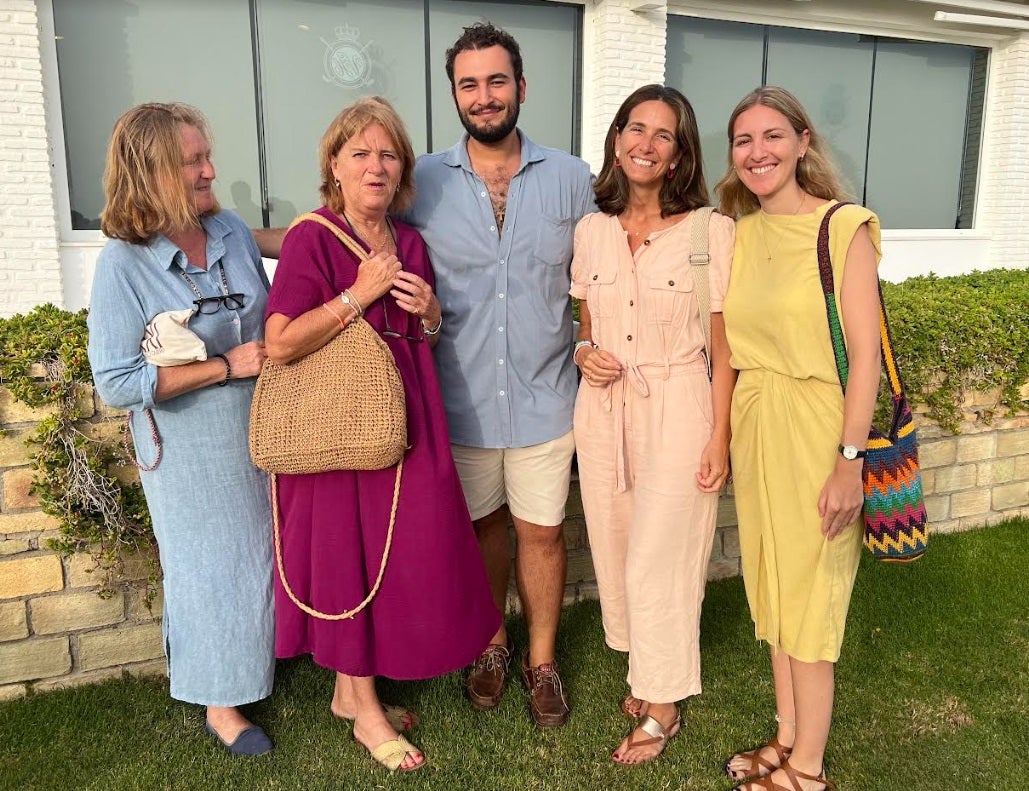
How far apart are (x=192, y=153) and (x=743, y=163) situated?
164 centimetres

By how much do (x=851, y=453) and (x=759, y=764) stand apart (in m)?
1.16

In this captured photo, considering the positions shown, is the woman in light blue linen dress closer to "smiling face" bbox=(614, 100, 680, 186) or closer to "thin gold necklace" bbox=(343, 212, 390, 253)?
"thin gold necklace" bbox=(343, 212, 390, 253)

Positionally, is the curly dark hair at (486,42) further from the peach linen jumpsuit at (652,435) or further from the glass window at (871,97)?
the glass window at (871,97)

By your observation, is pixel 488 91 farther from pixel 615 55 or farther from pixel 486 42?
pixel 615 55

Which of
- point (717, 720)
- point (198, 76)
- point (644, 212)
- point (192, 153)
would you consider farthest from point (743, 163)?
point (198, 76)

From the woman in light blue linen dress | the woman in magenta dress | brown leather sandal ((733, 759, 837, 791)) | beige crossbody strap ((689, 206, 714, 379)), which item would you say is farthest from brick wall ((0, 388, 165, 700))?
brown leather sandal ((733, 759, 837, 791))

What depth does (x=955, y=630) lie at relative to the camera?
3609 mm

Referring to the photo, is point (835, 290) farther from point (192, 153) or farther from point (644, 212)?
point (192, 153)

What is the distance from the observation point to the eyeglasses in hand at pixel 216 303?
2473 millimetres

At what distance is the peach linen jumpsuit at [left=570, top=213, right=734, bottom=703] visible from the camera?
8.53 ft

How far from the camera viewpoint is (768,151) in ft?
7.63

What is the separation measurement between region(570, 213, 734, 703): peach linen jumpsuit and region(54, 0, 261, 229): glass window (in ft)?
23.7

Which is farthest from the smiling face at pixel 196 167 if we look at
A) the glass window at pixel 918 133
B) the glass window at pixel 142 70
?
the glass window at pixel 918 133

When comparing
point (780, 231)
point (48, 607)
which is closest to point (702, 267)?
point (780, 231)
